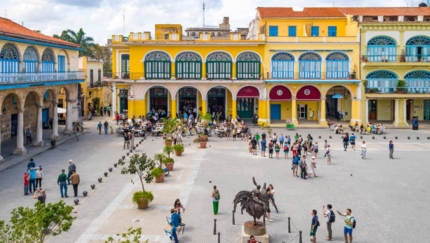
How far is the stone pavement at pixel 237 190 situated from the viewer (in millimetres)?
17859

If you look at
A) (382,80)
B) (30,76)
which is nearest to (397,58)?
(382,80)

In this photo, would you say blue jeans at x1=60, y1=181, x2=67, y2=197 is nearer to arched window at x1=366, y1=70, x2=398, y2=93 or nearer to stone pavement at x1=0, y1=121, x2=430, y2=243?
stone pavement at x1=0, y1=121, x2=430, y2=243

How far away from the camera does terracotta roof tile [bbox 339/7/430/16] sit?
50.8m

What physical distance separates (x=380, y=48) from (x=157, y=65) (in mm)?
22543

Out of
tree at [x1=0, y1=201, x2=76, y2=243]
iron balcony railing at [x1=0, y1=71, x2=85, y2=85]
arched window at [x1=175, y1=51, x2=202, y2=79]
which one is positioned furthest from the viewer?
arched window at [x1=175, y1=51, x2=202, y2=79]

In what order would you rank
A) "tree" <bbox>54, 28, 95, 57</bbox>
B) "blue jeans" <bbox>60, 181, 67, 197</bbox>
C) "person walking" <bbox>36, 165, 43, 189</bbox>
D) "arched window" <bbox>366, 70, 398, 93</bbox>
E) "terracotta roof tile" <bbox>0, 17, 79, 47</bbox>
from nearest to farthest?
"blue jeans" <bbox>60, 181, 67, 197</bbox>
"person walking" <bbox>36, 165, 43, 189</bbox>
"terracotta roof tile" <bbox>0, 17, 79, 47</bbox>
"arched window" <bbox>366, 70, 398, 93</bbox>
"tree" <bbox>54, 28, 95, 57</bbox>

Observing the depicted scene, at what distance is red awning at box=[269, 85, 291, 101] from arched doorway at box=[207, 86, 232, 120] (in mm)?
4971

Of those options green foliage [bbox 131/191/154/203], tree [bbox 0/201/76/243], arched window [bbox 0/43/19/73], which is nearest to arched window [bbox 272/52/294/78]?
arched window [bbox 0/43/19/73]

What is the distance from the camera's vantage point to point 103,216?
63.7ft

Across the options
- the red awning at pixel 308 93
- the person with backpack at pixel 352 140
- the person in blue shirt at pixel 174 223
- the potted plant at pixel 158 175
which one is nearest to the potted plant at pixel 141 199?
the person in blue shirt at pixel 174 223

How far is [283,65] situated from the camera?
4919cm

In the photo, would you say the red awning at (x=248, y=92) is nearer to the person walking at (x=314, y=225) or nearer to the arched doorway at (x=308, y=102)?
the arched doorway at (x=308, y=102)

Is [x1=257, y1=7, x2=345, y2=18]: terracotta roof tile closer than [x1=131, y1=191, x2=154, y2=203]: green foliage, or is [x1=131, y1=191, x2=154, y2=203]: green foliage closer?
[x1=131, y1=191, x2=154, y2=203]: green foliage

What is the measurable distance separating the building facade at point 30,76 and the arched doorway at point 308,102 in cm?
2228
